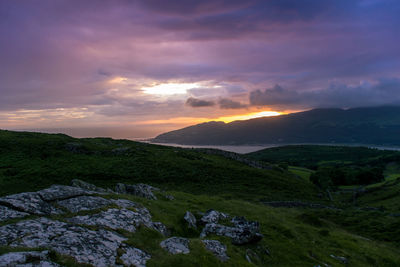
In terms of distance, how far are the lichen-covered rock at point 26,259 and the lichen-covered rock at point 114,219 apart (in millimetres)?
4807

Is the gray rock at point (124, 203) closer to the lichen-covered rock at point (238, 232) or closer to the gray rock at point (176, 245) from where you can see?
the gray rock at point (176, 245)

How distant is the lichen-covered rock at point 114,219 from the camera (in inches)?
598

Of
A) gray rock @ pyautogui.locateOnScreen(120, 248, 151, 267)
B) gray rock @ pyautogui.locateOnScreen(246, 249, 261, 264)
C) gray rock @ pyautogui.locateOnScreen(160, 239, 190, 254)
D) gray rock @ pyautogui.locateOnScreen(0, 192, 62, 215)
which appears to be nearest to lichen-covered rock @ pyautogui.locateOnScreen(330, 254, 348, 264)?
gray rock @ pyautogui.locateOnScreen(246, 249, 261, 264)

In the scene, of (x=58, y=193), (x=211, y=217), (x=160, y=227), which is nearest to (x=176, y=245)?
(x=160, y=227)

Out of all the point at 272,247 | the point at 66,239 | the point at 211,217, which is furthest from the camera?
the point at 211,217

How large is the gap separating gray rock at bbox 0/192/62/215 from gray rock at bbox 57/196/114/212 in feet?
3.40

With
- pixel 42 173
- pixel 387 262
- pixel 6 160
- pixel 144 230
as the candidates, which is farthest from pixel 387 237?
pixel 6 160

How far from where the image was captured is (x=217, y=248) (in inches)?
604

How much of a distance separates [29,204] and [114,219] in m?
5.61

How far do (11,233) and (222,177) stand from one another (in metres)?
53.2

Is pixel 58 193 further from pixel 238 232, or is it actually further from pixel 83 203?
pixel 238 232

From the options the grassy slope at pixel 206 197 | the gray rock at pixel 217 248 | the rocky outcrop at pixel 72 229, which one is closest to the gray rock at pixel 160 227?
the rocky outcrop at pixel 72 229

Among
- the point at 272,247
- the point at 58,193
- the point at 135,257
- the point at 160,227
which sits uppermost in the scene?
the point at 58,193

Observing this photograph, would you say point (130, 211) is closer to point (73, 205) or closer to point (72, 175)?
point (73, 205)
